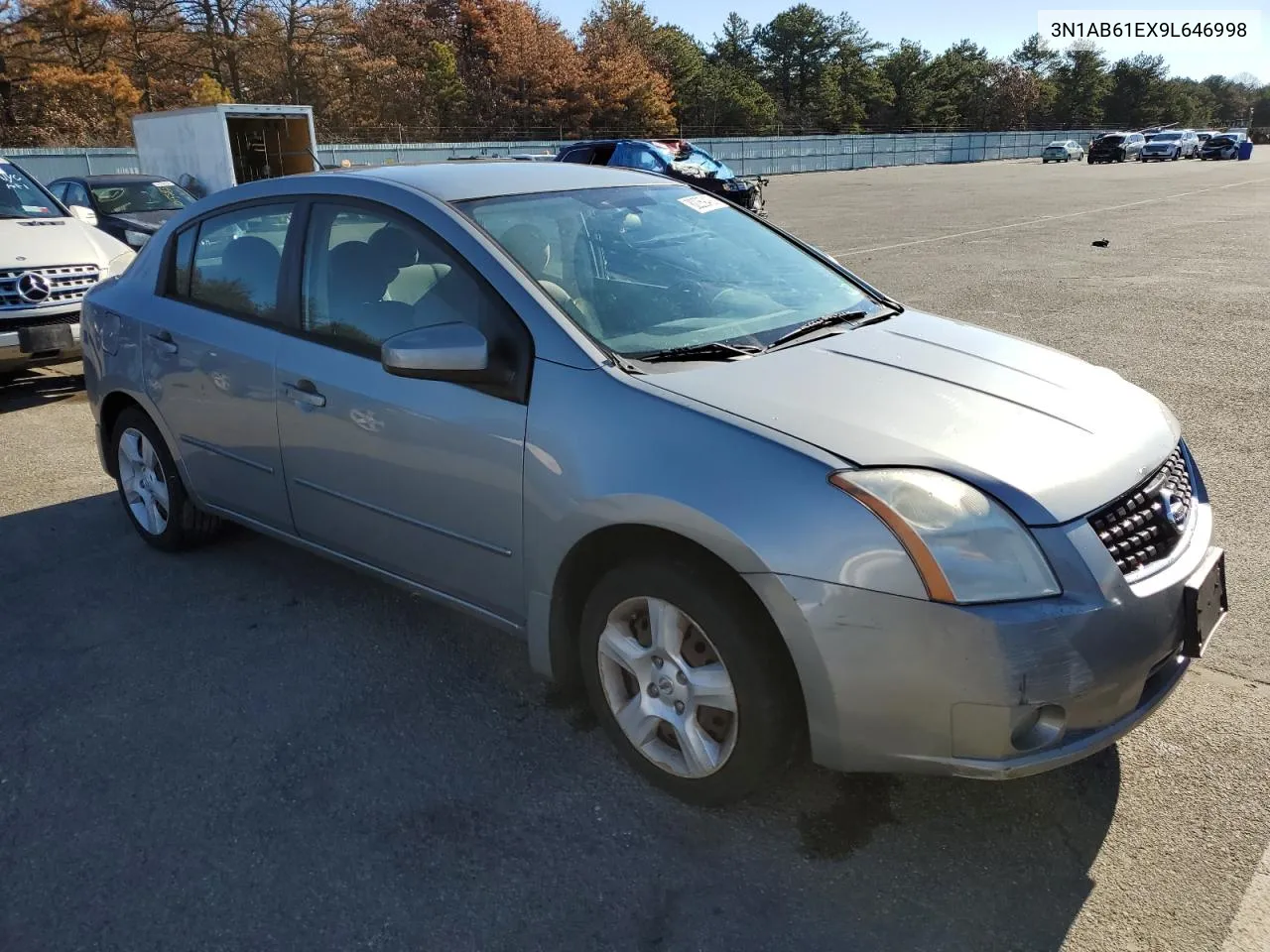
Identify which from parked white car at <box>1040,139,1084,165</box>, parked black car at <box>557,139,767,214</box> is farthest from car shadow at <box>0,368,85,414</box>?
parked white car at <box>1040,139,1084,165</box>

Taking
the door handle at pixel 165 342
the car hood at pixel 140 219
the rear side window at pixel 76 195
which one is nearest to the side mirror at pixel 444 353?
the door handle at pixel 165 342

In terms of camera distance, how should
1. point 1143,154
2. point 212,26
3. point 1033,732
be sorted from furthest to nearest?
point 1143,154 → point 212,26 → point 1033,732

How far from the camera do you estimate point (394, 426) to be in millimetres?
3127

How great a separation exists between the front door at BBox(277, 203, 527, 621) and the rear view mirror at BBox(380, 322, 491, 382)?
3.9 inches

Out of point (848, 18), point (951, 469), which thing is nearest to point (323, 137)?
point (951, 469)

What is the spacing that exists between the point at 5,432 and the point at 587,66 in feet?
190

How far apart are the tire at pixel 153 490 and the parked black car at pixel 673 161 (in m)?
16.3

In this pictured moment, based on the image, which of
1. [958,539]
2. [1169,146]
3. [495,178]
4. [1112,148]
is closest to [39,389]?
[495,178]

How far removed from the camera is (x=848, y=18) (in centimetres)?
→ 8925

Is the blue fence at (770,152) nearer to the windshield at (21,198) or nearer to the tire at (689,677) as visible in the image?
the windshield at (21,198)

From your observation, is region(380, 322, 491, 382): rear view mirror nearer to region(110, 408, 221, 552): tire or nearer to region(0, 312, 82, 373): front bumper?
region(110, 408, 221, 552): tire

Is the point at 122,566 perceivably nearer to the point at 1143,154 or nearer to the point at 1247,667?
the point at 1247,667

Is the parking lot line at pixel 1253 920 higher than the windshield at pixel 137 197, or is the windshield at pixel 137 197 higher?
the windshield at pixel 137 197

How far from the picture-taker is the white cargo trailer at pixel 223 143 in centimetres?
2062
